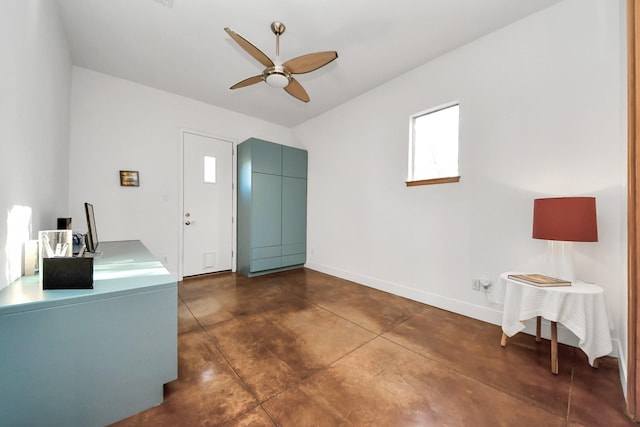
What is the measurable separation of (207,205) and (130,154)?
1236 millimetres

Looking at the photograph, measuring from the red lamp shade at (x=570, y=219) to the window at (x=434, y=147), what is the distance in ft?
3.04

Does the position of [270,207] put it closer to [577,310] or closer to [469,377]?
[469,377]

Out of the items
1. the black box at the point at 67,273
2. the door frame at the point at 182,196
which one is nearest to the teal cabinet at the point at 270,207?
the door frame at the point at 182,196

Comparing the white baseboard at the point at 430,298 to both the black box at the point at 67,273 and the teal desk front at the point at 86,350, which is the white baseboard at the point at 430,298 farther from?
the black box at the point at 67,273

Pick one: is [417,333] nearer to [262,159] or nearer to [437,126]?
[437,126]

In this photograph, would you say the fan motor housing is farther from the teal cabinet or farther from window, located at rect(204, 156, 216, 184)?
window, located at rect(204, 156, 216, 184)

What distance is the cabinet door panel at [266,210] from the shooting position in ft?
12.7

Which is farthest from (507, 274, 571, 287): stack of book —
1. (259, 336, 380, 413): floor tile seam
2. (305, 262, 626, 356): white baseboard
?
(259, 336, 380, 413): floor tile seam

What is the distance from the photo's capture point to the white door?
3725 mm

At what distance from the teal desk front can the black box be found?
1.7 inches

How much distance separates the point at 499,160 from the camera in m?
2.26

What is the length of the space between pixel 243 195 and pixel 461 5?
11.9ft

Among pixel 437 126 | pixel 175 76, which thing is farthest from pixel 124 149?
pixel 437 126

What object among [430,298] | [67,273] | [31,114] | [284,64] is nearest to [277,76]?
[284,64]
